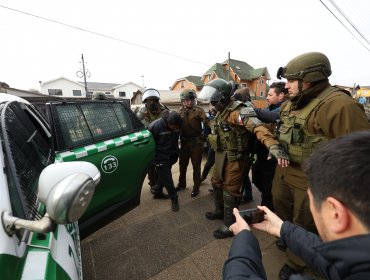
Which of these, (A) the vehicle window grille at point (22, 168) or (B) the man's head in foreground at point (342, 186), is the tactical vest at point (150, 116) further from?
(B) the man's head in foreground at point (342, 186)

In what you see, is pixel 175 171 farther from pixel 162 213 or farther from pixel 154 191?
pixel 162 213

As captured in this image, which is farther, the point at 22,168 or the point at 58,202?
the point at 22,168

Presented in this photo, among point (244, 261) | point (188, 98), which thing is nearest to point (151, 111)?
point (188, 98)

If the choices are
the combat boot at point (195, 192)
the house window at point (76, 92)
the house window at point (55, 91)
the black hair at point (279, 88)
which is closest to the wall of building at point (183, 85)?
the house window at point (76, 92)

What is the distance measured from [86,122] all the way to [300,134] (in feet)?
6.81

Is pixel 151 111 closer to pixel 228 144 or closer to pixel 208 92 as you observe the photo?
pixel 208 92

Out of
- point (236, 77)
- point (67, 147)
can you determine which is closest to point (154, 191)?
point (67, 147)

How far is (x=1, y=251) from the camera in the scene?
654 millimetres

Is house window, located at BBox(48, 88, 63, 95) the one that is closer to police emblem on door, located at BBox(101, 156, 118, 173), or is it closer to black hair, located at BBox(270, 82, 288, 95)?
police emblem on door, located at BBox(101, 156, 118, 173)

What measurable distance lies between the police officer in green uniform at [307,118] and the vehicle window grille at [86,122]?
1.77m

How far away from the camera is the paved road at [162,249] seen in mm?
2139

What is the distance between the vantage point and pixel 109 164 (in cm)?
211

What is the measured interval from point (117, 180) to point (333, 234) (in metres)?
1.92

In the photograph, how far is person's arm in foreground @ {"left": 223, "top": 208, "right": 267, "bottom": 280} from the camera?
0.84 meters
